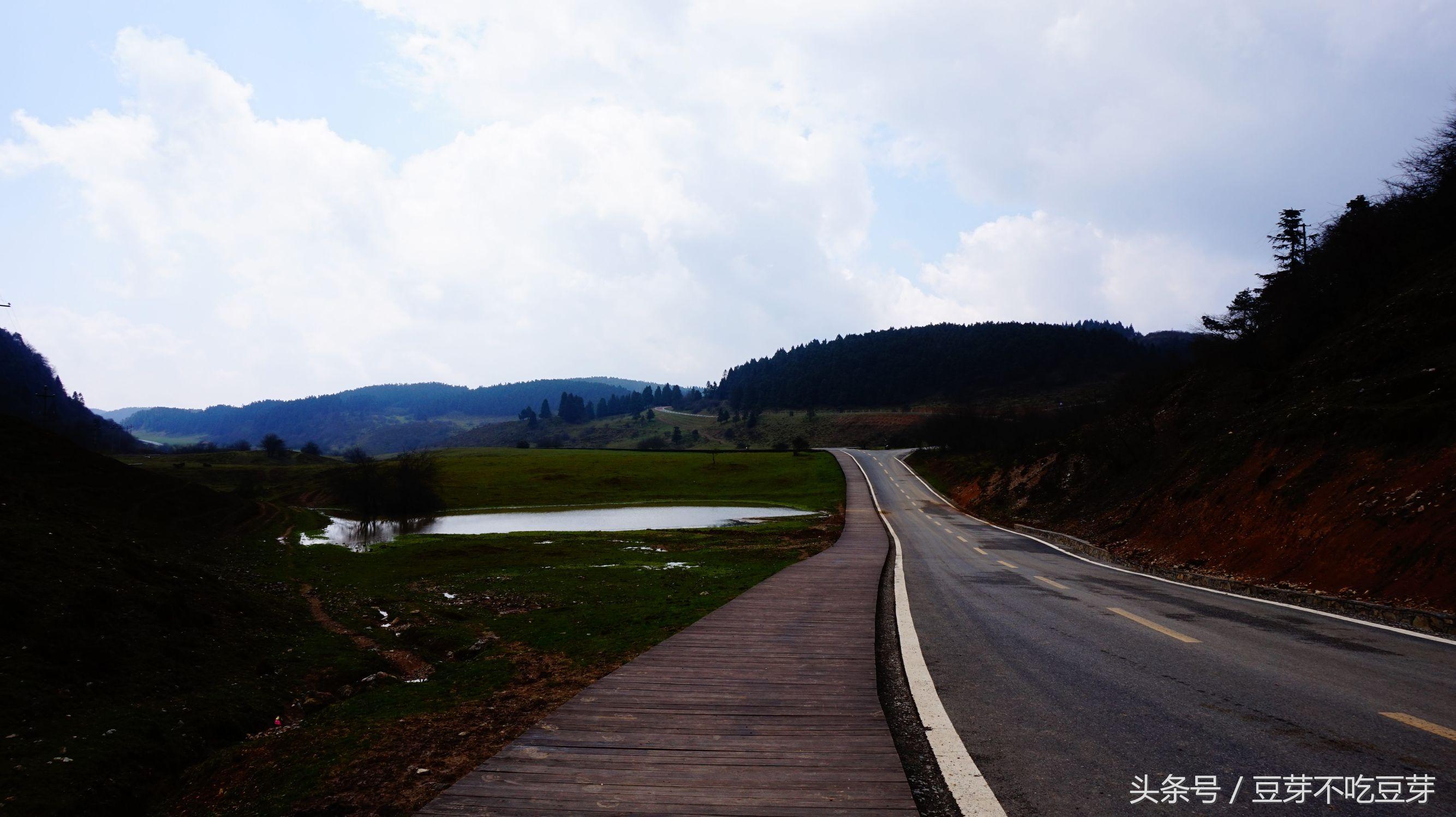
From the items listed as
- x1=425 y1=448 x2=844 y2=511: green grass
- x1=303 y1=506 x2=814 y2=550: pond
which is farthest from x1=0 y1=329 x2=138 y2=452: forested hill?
x1=303 y1=506 x2=814 y2=550: pond

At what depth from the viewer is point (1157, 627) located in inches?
423

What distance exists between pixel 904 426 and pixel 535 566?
439ft

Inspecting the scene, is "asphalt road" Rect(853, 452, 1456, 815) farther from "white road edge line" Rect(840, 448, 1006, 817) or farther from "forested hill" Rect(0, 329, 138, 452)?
"forested hill" Rect(0, 329, 138, 452)

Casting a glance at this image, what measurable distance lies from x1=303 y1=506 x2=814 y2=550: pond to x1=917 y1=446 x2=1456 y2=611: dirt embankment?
97.7 ft

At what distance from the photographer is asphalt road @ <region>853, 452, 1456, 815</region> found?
4.70 metres

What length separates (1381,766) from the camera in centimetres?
485

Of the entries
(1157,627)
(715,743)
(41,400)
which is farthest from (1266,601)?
(41,400)

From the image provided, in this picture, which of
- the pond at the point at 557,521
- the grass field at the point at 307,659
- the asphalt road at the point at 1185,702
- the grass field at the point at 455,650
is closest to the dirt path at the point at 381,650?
the grass field at the point at 307,659

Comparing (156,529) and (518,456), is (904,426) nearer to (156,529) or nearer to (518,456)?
(518,456)

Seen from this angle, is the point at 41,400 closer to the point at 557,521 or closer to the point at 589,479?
the point at 589,479

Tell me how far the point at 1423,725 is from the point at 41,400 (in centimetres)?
21532

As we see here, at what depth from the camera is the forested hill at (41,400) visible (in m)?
115

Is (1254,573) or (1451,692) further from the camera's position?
(1254,573)

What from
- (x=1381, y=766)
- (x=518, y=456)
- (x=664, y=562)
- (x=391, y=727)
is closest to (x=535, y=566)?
(x=664, y=562)
